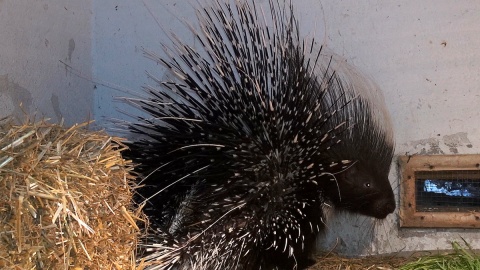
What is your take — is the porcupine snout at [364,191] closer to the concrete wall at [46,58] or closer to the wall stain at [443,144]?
the wall stain at [443,144]

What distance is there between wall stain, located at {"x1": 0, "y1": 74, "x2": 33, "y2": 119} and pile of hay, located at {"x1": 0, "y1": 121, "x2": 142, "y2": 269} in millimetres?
555

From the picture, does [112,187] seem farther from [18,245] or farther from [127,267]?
[18,245]

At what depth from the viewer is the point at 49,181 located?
1233mm

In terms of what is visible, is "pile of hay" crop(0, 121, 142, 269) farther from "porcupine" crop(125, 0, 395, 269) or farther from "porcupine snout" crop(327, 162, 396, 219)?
"porcupine snout" crop(327, 162, 396, 219)

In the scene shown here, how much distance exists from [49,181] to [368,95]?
1549mm

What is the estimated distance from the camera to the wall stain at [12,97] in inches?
75.4

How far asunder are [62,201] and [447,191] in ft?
5.53

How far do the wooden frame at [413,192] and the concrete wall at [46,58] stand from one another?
52.0 inches

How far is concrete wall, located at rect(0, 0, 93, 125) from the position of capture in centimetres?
197

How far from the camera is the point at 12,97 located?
6.47ft

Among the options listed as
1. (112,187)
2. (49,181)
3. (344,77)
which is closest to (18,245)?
(49,181)

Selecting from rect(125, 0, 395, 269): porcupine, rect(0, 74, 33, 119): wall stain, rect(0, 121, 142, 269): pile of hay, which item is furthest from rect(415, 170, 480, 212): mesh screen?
rect(0, 74, 33, 119): wall stain

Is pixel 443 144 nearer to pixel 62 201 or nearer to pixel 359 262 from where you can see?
pixel 359 262

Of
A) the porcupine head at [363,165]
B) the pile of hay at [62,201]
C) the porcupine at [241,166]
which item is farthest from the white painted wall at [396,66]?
the pile of hay at [62,201]
